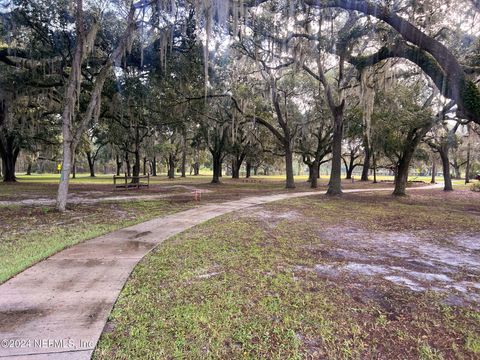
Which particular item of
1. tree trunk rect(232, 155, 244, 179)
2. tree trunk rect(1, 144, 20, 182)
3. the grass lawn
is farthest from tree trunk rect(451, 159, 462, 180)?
tree trunk rect(1, 144, 20, 182)

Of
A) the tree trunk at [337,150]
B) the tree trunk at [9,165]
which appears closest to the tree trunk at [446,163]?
the tree trunk at [337,150]

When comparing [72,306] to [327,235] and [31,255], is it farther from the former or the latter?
[327,235]

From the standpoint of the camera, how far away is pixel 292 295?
335cm

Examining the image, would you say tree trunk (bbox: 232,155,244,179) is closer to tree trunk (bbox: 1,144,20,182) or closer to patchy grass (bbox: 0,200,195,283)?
tree trunk (bbox: 1,144,20,182)

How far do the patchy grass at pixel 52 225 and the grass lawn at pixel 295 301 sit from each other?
1.75m

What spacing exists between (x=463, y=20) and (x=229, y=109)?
13.2 metres

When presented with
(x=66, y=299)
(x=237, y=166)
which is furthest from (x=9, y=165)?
(x=66, y=299)

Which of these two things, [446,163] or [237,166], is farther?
[237,166]

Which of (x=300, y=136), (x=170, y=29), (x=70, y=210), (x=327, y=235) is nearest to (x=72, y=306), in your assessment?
(x=327, y=235)

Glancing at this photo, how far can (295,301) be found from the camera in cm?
320

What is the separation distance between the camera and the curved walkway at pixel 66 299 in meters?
2.31

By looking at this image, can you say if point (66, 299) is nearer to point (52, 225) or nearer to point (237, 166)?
point (52, 225)

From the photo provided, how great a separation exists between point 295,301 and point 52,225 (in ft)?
20.8

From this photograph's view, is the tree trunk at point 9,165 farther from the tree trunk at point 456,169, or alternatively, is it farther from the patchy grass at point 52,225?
the tree trunk at point 456,169
